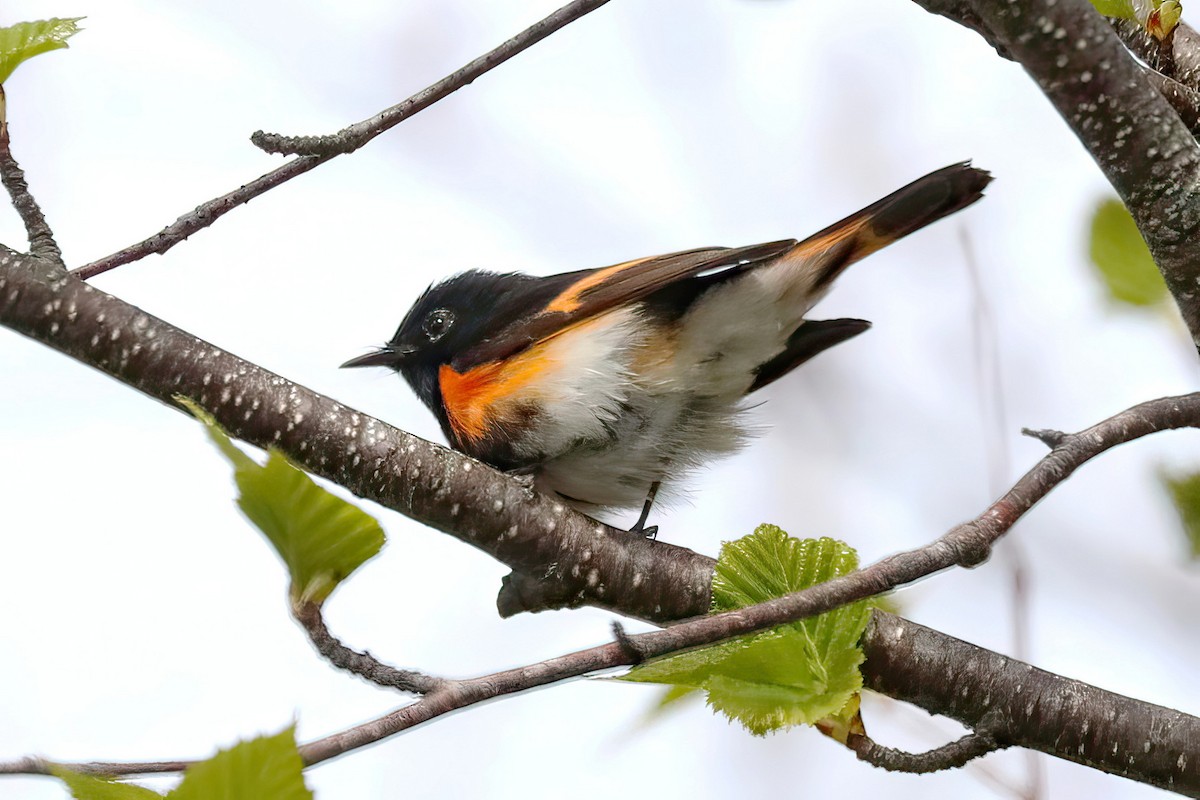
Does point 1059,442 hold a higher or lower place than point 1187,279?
lower

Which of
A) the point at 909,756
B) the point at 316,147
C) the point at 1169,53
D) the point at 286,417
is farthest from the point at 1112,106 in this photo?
the point at 286,417

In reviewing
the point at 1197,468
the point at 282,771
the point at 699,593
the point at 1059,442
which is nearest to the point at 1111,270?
the point at 1197,468

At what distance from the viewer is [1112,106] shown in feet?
5.48

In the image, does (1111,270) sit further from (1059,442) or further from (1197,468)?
(1059,442)

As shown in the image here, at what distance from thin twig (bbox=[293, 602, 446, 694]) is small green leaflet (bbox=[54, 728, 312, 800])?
1.38 feet

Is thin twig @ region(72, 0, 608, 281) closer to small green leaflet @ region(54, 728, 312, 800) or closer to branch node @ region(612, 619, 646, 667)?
branch node @ region(612, 619, 646, 667)

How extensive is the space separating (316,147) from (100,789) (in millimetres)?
1150

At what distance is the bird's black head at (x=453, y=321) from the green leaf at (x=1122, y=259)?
161 cm

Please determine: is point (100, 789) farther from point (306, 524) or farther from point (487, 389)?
point (487, 389)

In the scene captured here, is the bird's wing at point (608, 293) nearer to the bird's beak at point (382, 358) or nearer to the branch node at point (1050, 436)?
the bird's beak at point (382, 358)

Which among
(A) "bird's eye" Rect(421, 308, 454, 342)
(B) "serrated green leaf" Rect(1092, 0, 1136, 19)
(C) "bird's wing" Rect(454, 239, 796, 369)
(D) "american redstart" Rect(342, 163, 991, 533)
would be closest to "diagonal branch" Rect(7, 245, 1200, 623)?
(B) "serrated green leaf" Rect(1092, 0, 1136, 19)

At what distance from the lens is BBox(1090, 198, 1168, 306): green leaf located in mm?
2379

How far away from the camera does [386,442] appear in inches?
77.5

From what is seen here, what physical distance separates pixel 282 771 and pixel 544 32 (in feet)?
4.30
